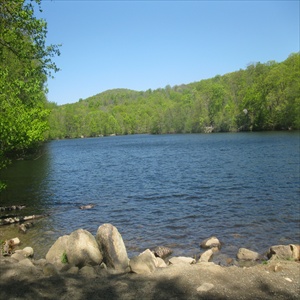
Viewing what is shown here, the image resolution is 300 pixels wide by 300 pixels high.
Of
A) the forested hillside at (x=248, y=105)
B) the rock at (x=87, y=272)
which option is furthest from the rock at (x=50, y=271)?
the forested hillside at (x=248, y=105)

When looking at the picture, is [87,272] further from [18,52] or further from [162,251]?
[18,52]

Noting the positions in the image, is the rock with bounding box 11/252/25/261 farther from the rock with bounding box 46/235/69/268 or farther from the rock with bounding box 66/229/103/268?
the rock with bounding box 66/229/103/268

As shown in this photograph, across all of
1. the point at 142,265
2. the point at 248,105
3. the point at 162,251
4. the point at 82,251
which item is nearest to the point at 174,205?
the point at 162,251

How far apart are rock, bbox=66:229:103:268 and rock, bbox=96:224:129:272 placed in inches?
8.2

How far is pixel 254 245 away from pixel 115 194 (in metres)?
13.6

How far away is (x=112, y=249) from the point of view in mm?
9633

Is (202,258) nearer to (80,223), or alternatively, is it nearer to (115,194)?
(80,223)

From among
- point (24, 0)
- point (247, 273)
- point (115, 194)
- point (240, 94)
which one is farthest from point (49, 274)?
point (240, 94)

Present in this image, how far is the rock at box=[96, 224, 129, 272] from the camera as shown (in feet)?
30.7

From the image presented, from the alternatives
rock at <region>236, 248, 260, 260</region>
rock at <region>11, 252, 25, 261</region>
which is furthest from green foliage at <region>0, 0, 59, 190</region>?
rock at <region>236, 248, 260, 260</region>

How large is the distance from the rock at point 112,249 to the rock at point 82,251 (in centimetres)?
21

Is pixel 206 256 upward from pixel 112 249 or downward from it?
downward

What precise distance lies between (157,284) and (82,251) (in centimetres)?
309

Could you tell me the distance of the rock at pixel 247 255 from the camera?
11.8 meters
